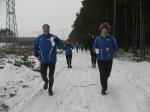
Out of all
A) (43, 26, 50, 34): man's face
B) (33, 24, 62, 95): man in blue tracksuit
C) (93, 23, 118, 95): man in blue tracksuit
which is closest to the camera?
(93, 23, 118, 95): man in blue tracksuit

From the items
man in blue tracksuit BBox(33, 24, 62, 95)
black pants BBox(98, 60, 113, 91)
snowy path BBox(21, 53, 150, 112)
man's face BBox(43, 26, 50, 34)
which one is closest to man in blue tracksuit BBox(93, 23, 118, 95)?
black pants BBox(98, 60, 113, 91)

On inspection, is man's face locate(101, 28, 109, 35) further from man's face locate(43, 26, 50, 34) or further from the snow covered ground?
the snow covered ground

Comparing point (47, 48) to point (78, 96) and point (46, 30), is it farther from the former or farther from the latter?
point (78, 96)

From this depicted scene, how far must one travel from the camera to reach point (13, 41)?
50156 millimetres

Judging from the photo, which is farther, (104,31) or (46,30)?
(46,30)

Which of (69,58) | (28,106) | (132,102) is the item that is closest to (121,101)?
(132,102)

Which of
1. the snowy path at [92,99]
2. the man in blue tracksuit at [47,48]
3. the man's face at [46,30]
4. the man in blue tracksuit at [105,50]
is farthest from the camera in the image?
the man in blue tracksuit at [47,48]

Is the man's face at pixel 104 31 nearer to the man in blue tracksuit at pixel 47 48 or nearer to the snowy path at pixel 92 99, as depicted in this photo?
the man in blue tracksuit at pixel 47 48

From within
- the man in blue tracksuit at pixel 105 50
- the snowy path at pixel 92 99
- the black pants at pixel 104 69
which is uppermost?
the man in blue tracksuit at pixel 105 50

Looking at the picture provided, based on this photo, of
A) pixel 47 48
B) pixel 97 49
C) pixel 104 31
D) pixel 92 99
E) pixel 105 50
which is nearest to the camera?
pixel 92 99

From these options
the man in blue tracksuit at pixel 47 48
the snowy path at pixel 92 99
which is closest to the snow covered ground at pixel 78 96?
the snowy path at pixel 92 99

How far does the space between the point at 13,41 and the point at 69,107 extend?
140 feet

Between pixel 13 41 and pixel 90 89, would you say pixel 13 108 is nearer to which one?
pixel 90 89

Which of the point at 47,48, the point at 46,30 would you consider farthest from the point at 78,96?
the point at 46,30
